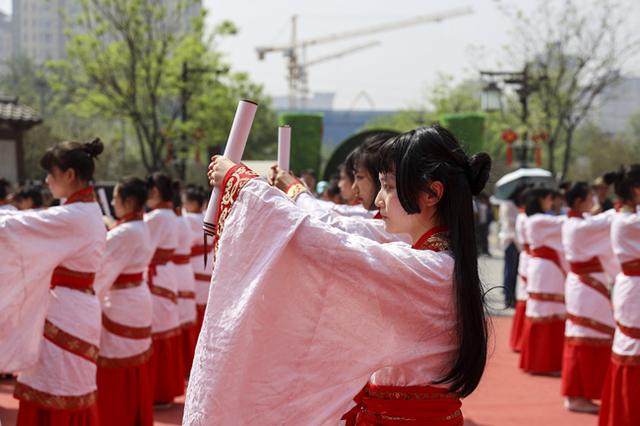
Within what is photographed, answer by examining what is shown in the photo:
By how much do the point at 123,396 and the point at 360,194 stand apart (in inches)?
108

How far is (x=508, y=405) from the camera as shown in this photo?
8.02 m

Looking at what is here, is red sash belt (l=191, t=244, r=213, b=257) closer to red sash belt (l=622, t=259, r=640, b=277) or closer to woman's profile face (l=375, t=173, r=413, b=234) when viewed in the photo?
red sash belt (l=622, t=259, r=640, b=277)

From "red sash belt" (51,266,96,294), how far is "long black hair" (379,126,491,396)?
2778 mm

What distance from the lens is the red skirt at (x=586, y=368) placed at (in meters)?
7.74

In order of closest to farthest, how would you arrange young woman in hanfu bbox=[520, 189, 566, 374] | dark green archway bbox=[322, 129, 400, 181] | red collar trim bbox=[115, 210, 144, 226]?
1. red collar trim bbox=[115, 210, 144, 226]
2. young woman in hanfu bbox=[520, 189, 566, 374]
3. dark green archway bbox=[322, 129, 400, 181]

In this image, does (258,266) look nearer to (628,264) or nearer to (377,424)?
(377,424)

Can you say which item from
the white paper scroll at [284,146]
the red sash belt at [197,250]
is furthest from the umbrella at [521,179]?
the white paper scroll at [284,146]

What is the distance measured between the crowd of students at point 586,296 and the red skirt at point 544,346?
0.4 inches

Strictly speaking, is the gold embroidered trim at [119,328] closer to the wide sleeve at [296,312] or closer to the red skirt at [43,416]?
the red skirt at [43,416]

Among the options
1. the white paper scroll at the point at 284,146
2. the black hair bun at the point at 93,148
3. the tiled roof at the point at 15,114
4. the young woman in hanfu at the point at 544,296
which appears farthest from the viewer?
the tiled roof at the point at 15,114

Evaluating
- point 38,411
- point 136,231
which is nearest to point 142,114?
point 136,231

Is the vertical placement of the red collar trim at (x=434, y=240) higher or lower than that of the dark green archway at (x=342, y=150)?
higher

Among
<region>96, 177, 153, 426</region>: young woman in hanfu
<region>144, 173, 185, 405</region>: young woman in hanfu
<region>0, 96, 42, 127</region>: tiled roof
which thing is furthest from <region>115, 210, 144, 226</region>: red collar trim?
A: <region>0, 96, 42, 127</region>: tiled roof

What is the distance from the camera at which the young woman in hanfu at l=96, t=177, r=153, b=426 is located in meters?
6.52
